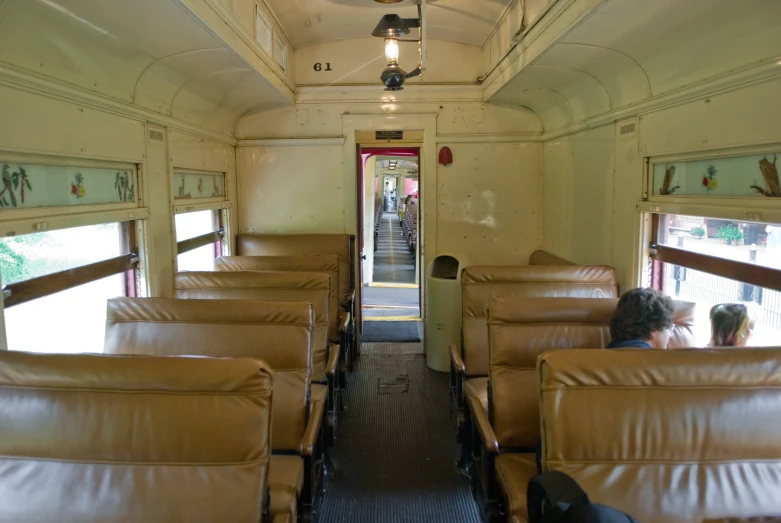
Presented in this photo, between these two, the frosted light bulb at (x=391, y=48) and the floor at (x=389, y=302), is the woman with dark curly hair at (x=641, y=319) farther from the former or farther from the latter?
the floor at (x=389, y=302)

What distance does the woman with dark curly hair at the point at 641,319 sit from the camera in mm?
2336

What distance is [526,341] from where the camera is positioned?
103 inches

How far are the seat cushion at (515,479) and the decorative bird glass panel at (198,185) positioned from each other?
3017 mm

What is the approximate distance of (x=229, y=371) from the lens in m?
1.60

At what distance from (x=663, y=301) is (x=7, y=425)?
2567mm

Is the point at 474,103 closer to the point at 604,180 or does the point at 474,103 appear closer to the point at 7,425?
the point at 604,180

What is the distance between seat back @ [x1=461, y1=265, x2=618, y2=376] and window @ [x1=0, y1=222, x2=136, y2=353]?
2.29m

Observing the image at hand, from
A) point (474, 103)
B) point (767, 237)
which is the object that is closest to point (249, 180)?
point (474, 103)

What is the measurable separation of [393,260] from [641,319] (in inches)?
486

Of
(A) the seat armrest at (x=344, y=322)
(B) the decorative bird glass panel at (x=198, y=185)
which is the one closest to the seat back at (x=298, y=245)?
(B) the decorative bird glass panel at (x=198, y=185)

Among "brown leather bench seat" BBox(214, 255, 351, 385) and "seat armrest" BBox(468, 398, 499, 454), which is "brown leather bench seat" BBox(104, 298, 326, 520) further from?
"brown leather bench seat" BBox(214, 255, 351, 385)

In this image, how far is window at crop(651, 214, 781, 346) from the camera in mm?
2502

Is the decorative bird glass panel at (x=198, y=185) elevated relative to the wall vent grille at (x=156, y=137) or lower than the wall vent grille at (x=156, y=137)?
lower

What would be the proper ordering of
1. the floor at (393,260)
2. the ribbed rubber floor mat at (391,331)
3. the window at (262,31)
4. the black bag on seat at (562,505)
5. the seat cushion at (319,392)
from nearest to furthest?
the black bag on seat at (562,505) < the seat cushion at (319,392) < the window at (262,31) < the ribbed rubber floor mat at (391,331) < the floor at (393,260)
